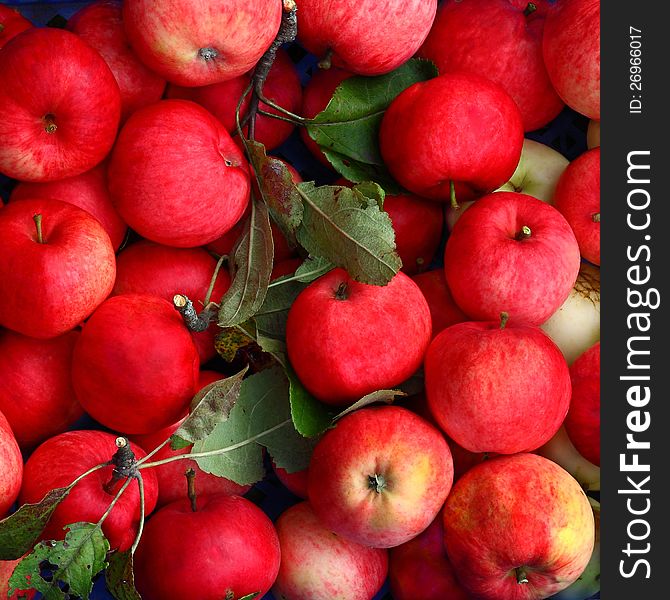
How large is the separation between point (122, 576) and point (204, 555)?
10 cm

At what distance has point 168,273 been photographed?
1.10m

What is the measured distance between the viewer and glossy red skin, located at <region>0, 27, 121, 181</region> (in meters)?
0.95

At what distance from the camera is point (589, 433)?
110cm

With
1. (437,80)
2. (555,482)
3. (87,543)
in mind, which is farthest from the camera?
(437,80)

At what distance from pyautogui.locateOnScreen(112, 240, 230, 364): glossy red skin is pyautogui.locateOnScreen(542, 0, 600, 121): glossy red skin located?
556mm

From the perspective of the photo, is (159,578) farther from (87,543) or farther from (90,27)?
(90,27)

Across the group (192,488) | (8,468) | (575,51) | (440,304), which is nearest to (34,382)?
(8,468)

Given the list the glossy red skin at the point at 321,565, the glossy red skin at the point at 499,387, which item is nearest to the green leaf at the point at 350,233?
the glossy red skin at the point at 499,387

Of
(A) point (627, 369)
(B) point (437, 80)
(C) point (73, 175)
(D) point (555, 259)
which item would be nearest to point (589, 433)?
(A) point (627, 369)

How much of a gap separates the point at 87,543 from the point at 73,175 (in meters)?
0.45

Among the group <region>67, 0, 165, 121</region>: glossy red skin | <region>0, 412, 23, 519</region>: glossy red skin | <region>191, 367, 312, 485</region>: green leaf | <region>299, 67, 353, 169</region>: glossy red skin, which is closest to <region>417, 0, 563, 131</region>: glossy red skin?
<region>299, 67, 353, 169</region>: glossy red skin

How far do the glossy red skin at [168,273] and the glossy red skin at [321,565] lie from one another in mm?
282

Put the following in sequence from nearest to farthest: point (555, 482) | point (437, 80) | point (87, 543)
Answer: point (87, 543)
point (555, 482)
point (437, 80)

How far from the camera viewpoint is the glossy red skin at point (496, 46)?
1193 mm
